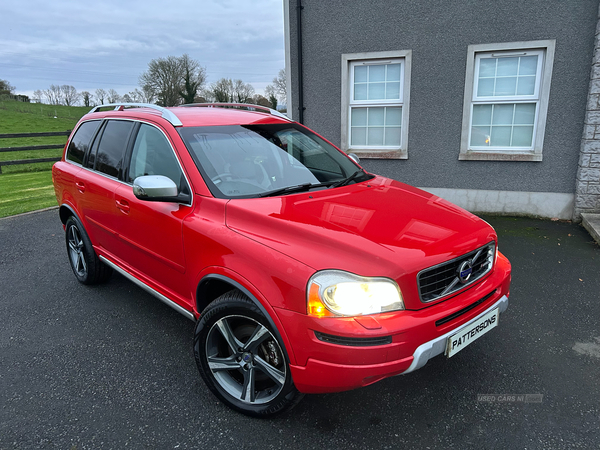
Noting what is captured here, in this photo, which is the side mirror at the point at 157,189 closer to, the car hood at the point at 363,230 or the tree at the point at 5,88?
the car hood at the point at 363,230

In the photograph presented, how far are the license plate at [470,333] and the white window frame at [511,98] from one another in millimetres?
5414

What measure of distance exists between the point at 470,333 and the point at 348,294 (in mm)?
855

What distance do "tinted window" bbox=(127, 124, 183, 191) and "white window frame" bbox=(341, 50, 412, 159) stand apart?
5273 millimetres

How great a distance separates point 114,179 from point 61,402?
1806mm

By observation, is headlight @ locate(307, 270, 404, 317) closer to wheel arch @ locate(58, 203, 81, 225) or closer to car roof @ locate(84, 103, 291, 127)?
car roof @ locate(84, 103, 291, 127)

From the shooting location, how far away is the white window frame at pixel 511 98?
6699 millimetres

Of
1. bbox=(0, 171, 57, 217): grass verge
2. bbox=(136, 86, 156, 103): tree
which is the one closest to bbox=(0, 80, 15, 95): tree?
bbox=(136, 86, 156, 103): tree

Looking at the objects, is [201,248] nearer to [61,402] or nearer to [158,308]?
[61,402]

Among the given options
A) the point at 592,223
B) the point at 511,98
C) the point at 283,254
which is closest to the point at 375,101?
the point at 511,98

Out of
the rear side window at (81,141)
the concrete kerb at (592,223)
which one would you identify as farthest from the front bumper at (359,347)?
the concrete kerb at (592,223)

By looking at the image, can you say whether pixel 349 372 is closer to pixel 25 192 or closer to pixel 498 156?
pixel 498 156

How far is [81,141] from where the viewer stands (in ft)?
14.3

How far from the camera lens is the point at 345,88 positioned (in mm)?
7895

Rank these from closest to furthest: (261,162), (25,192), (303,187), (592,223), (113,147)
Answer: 1. (303,187)
2. (261,162)
3. (113,147)
4. (592,223)
5. (25,192)
